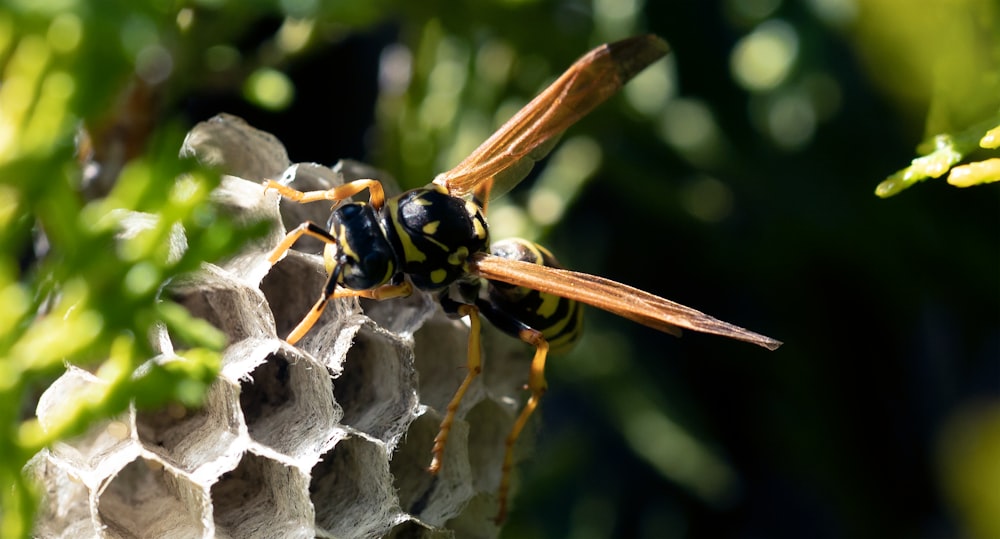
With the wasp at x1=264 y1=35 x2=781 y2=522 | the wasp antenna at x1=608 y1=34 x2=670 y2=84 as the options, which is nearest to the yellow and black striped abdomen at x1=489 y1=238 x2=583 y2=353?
the wasp at x1=264 y1=35 x2=781 y2=522

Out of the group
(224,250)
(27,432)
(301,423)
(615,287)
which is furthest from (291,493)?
(615,287)

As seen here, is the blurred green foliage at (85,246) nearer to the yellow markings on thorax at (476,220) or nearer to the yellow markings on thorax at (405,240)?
the yellow markings on thorax at (405,240)

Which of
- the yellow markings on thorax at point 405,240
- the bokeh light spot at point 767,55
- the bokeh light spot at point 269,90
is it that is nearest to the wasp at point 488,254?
the yellow markings on thorax at point 405,240

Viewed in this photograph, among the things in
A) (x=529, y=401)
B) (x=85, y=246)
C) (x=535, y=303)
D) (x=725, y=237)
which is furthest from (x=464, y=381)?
(x=725, y=237)

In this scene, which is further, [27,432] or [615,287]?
[615,287]

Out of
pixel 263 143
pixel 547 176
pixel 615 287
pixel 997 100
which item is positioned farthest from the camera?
pixel 547 176

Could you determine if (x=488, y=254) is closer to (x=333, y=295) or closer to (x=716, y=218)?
(x=333, y=295)

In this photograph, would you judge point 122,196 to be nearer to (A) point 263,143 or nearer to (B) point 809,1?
(A) point 263,143
